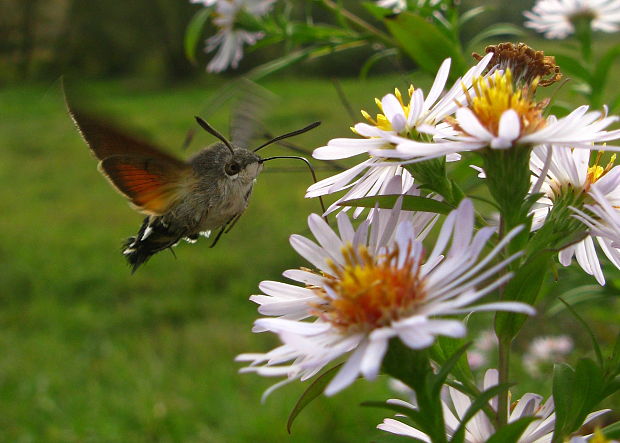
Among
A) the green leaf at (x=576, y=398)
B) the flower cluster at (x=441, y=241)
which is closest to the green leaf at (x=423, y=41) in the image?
the flower cluster at (x=441, y=241)

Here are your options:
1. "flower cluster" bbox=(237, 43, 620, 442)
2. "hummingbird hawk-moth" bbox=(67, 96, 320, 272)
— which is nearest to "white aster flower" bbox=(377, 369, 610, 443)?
"flower cluster" bbox=(237, 43, 620, 442)

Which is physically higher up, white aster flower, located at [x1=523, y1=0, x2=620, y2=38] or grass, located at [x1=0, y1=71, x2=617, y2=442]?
white aster flower, located at [x1=523, y1=0, x2=620, y2=38]

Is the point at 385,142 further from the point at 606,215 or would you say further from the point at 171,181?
the point at 171,181

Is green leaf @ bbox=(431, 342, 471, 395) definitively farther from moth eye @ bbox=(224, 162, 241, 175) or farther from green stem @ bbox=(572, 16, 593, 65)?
green stem @ bbox=(572, 16, 593, 65)

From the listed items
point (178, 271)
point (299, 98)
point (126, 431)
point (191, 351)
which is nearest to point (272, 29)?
point (126, 431)

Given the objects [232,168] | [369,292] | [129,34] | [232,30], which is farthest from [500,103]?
[129,34]

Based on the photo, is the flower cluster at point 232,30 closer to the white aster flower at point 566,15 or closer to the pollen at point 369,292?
the white aster flower at point 566,15
